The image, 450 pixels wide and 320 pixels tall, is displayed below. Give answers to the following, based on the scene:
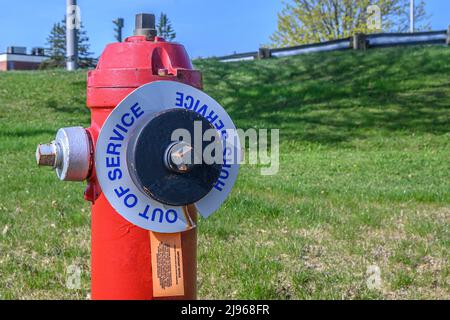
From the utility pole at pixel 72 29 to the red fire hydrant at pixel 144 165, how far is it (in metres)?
13.4

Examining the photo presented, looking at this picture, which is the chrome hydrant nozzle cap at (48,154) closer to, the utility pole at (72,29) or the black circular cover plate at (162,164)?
the black circular cover plate at (162,164)

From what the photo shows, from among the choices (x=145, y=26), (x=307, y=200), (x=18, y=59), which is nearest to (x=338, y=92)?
(x=307, y=200)

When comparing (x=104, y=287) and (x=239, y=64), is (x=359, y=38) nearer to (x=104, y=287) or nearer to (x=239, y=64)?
(x=239, y=64)

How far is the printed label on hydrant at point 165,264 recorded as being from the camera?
234 centimetres

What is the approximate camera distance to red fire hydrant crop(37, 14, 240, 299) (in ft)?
7.30

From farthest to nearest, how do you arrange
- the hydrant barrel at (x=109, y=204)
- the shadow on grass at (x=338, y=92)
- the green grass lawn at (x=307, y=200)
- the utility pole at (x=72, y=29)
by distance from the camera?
the utility pole at (x=72, y=29) < the shadow on grass at (x=338, y=92) < the green grass lawn at (x=307, y=200) < the hydrant barrel at (x=109, y=204)

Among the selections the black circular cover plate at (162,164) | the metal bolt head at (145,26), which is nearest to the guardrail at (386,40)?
the metal bolt head at (145,26)

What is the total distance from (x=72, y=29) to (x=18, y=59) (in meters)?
40.5

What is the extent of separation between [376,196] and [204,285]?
318 cm

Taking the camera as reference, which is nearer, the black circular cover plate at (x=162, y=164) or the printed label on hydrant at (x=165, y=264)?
the black circular cover plate at (x=162, y=164)

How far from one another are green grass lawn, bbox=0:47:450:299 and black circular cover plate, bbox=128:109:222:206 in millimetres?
1492

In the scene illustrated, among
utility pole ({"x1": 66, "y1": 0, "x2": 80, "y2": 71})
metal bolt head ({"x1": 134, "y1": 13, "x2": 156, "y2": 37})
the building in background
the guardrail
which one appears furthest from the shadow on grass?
the building in background

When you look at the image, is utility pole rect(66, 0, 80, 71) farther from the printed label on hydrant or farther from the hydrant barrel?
the printed label on hydrant
